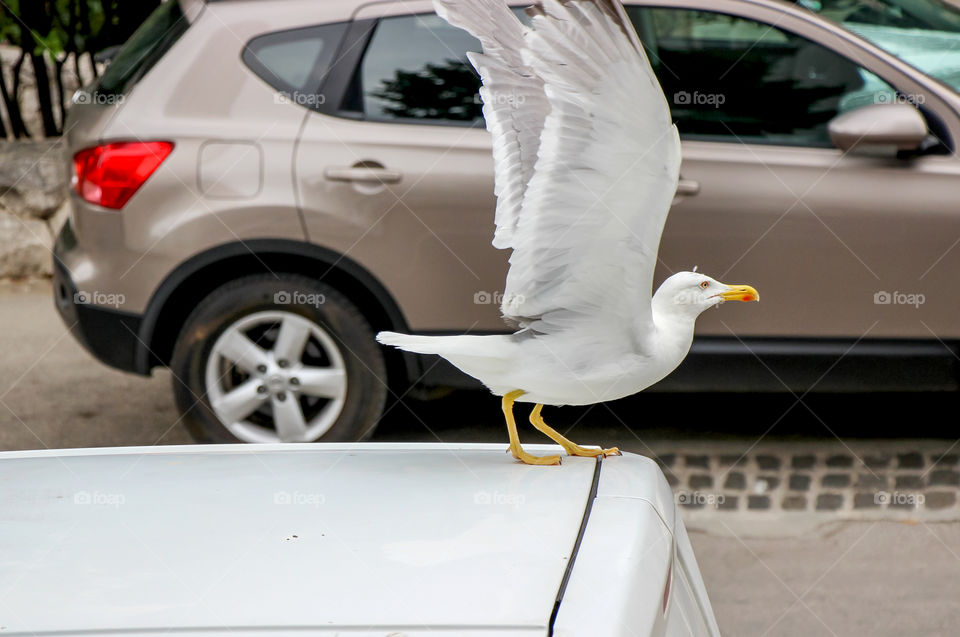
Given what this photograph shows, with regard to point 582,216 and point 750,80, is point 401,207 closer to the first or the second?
point 750,80

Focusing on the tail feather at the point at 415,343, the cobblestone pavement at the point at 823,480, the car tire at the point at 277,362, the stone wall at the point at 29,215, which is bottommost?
the stone wall at the point at 29,215

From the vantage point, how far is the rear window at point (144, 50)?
160 inches

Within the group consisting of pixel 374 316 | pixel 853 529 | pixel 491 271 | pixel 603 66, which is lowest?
pixel 853 529

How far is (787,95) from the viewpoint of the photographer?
160 inches

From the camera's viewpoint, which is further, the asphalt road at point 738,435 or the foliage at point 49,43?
the foliage at point 49,43

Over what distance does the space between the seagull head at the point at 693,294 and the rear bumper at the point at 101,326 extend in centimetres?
257

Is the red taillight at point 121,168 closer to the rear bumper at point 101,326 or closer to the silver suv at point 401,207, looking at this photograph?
the silver suv at point 401,207

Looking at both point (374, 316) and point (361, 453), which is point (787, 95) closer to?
point (374, 316)

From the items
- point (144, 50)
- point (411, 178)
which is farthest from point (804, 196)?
point (144, 50)

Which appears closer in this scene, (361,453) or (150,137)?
(361,453)

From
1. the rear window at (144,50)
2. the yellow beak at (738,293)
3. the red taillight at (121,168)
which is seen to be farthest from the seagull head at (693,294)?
the rear window at (144,50)

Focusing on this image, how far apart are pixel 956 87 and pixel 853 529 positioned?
167 centimetres

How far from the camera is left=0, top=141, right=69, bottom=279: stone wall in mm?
7668

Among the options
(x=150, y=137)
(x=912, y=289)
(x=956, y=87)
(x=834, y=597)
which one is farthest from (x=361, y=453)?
(x=956, y=87)
